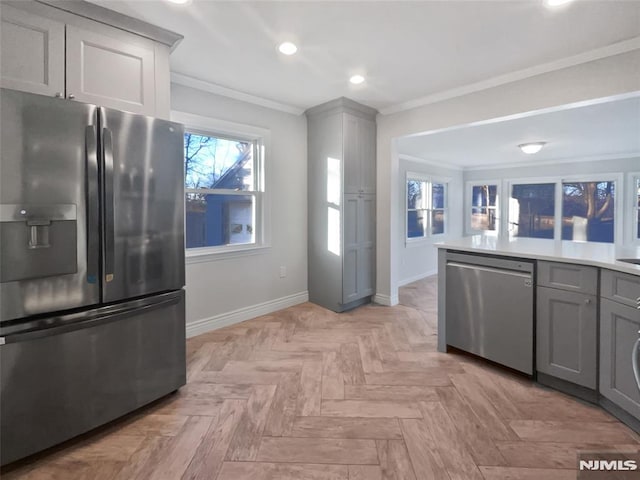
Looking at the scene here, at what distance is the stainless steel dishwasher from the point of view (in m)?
2.31

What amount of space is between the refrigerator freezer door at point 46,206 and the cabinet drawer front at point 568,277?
9.08 feet

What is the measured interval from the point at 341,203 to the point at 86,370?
279 cm

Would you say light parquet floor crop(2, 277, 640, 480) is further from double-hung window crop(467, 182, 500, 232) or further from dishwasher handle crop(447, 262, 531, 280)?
double-hung window crop(467, 182, 500, 232)

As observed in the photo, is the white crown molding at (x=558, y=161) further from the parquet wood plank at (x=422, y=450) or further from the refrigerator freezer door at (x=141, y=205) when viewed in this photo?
the refrigerator freezer door at (x=141, y=205)

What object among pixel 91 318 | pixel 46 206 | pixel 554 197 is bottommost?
pixel 91 318

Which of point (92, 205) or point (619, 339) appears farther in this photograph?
point (619, 339)

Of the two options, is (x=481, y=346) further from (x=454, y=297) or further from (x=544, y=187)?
(x=544, y=187)

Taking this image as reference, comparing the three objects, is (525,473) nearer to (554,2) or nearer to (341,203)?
(554,2)

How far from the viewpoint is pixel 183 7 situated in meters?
2.03

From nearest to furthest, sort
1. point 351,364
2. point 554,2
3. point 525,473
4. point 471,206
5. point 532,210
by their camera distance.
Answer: point 525,473, point 554,2, point 351,364, point 532,210, point 471,206

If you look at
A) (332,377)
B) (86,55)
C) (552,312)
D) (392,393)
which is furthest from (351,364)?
(86,55)

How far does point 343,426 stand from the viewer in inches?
73.7

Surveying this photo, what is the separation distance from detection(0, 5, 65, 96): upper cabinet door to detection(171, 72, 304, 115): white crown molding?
1.27 meters

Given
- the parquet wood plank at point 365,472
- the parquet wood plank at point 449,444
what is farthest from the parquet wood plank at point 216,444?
the parquet wood plank at point 449,444
